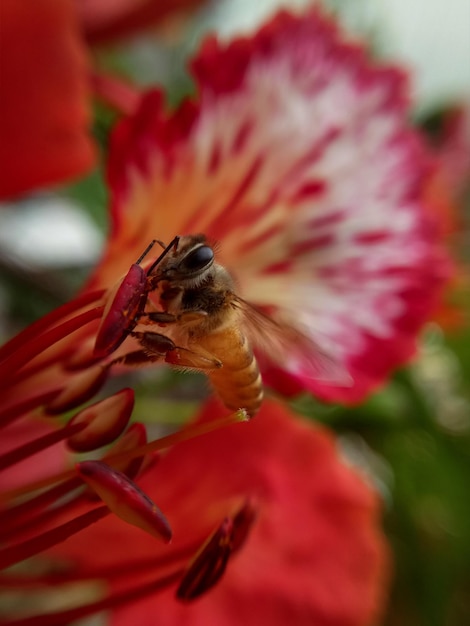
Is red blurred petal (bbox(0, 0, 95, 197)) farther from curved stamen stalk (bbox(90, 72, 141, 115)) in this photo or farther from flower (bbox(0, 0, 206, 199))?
curved stamen stalk (bbox(90, 72, 141, 115))

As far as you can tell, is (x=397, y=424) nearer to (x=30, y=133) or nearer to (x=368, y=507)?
(x=368, y=507)

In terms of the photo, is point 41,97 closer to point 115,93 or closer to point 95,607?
point 115,93

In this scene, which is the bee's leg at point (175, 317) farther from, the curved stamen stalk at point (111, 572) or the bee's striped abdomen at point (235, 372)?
the curved stamen stalk at point (111, 572)

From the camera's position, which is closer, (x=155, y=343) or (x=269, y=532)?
(x=155, y=343)

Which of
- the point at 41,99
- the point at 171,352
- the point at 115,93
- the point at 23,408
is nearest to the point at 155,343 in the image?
the point at 171,352

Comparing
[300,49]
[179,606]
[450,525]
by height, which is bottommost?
[450,525]

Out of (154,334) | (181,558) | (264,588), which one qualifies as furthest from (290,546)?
(154,334)
